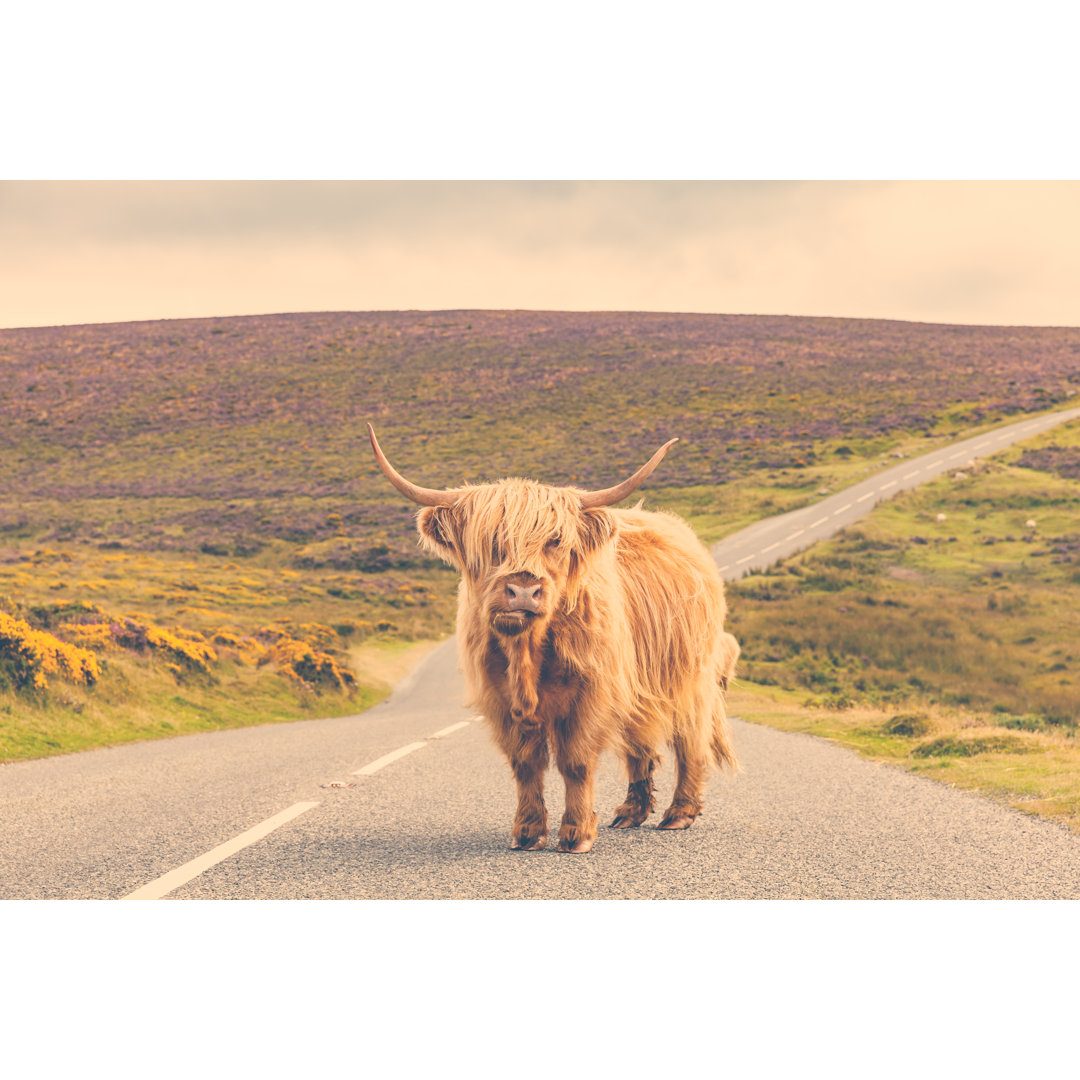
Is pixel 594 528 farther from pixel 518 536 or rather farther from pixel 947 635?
pixel 947 635

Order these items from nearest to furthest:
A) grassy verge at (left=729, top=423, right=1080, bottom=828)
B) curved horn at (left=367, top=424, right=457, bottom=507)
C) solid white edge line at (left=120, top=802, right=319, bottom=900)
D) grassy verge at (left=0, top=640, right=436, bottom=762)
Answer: solid white edge line at (left=120, top=802, right=319, bottom=900), curved horn at (left=367, top=424, right=457, bottom=507), grassy verge at (left=729, top=423, right=1080, bottom=828), grassy verge at (left=0, top=640, right=436, bottom=762)

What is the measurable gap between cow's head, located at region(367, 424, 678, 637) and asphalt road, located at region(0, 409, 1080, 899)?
1.17 metres

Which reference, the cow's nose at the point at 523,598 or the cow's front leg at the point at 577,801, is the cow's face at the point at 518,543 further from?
the cow's front leg at the point at 577,801

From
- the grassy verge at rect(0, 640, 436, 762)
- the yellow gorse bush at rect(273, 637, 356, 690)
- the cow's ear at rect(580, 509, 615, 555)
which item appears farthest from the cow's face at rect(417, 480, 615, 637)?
the yellow gorse bush at rect(273, 637, 356, 690)

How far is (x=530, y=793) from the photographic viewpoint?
4996mm

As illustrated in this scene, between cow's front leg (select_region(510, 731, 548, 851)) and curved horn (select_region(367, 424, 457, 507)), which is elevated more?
curved horn (select_region(367, 424, 457, 507))

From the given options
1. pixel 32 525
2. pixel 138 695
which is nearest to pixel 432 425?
pixel 32 525

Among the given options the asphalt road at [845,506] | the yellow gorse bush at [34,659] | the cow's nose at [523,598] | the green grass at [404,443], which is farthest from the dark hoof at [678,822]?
the asphalt road at [845,506]

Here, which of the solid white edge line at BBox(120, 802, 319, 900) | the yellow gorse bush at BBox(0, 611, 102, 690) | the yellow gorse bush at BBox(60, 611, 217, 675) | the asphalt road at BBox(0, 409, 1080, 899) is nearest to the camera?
the solid white edge line at BBox(120, 802, 319, 900)

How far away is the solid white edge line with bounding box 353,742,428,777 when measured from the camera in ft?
26.7

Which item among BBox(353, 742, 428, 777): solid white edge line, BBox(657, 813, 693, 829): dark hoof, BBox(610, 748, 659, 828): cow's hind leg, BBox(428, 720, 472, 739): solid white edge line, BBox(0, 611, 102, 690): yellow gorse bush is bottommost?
BBox(428, 720, 472, 739): solid white edge line

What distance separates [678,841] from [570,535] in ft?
5.82

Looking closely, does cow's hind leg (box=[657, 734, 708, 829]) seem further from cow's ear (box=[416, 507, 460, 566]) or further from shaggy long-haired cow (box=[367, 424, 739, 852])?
cow's ear (box=[416, 507, 460, 566])

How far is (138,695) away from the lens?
1327cm
